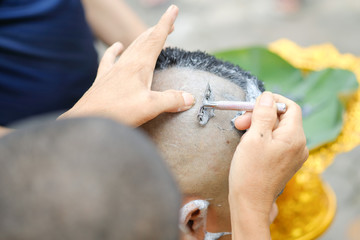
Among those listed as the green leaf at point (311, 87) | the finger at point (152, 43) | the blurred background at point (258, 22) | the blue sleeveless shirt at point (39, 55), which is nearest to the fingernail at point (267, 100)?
the finger at point (152, 43)

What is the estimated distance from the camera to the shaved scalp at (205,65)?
3.51 feet

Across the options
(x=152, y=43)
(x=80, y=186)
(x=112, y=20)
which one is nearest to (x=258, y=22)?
(x=112, y=20)

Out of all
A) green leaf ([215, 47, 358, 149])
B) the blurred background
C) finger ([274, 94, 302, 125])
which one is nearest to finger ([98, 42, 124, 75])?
finger ([274, 94, 302, 125])

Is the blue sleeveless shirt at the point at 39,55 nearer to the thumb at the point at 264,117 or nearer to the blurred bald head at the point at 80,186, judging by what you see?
the thumb at the point at 264,117

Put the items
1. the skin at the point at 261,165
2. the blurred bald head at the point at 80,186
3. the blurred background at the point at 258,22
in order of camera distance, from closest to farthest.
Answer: the blurred bald head at the point at 80,186 < the skin at the point at 261,165 < the blurred background at the point at 258,22

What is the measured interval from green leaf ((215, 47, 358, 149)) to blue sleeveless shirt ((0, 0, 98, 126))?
59 centimetres

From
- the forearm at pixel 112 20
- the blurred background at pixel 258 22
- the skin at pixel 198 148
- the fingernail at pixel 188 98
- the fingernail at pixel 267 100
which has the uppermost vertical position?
the blurred background at pixel 258 22

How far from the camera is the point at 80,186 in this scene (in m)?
0.48

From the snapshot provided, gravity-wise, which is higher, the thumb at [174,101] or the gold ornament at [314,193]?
the thumb at [174,101]

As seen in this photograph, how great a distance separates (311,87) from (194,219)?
0.85 m

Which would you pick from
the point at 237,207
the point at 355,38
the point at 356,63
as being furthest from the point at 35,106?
the point at 355,38

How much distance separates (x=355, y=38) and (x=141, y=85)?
10.4 feet

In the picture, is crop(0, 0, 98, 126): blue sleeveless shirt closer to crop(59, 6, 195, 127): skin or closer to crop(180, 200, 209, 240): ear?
crop(59, 6, 195, 127): skin

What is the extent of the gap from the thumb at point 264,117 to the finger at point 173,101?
16 cm
